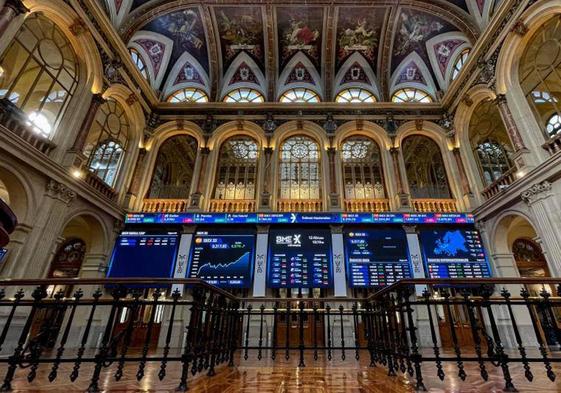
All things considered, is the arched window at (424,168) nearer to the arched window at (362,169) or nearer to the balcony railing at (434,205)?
the balcony railing at (434,205)

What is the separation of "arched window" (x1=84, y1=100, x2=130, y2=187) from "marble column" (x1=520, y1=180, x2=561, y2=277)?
1331 cm

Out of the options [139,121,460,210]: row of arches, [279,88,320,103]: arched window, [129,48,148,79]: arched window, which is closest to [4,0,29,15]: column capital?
[129,48,148,79]: arched window

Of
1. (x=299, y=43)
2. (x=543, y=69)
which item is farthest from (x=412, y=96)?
(x=299, y=43)

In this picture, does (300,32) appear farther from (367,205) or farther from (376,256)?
(376,256)

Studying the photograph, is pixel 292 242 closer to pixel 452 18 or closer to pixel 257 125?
pixel 257 125

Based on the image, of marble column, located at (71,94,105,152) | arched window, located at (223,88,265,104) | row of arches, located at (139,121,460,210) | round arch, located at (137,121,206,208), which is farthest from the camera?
arched window, located at (223,88,265,104)

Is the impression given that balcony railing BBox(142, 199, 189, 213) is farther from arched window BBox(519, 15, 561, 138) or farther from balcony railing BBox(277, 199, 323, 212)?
arched window BBox(519, 15, 561, 138)

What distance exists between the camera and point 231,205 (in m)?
10.2

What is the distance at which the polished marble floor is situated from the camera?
101 inches

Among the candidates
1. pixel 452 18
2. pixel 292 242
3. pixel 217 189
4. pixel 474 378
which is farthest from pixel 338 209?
pixel 452 18

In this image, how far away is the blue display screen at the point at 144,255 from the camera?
857 centimetres

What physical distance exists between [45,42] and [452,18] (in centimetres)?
1414

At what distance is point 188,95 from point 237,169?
4823 millimetres

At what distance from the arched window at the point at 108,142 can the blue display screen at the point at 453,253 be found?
37.7 feet
